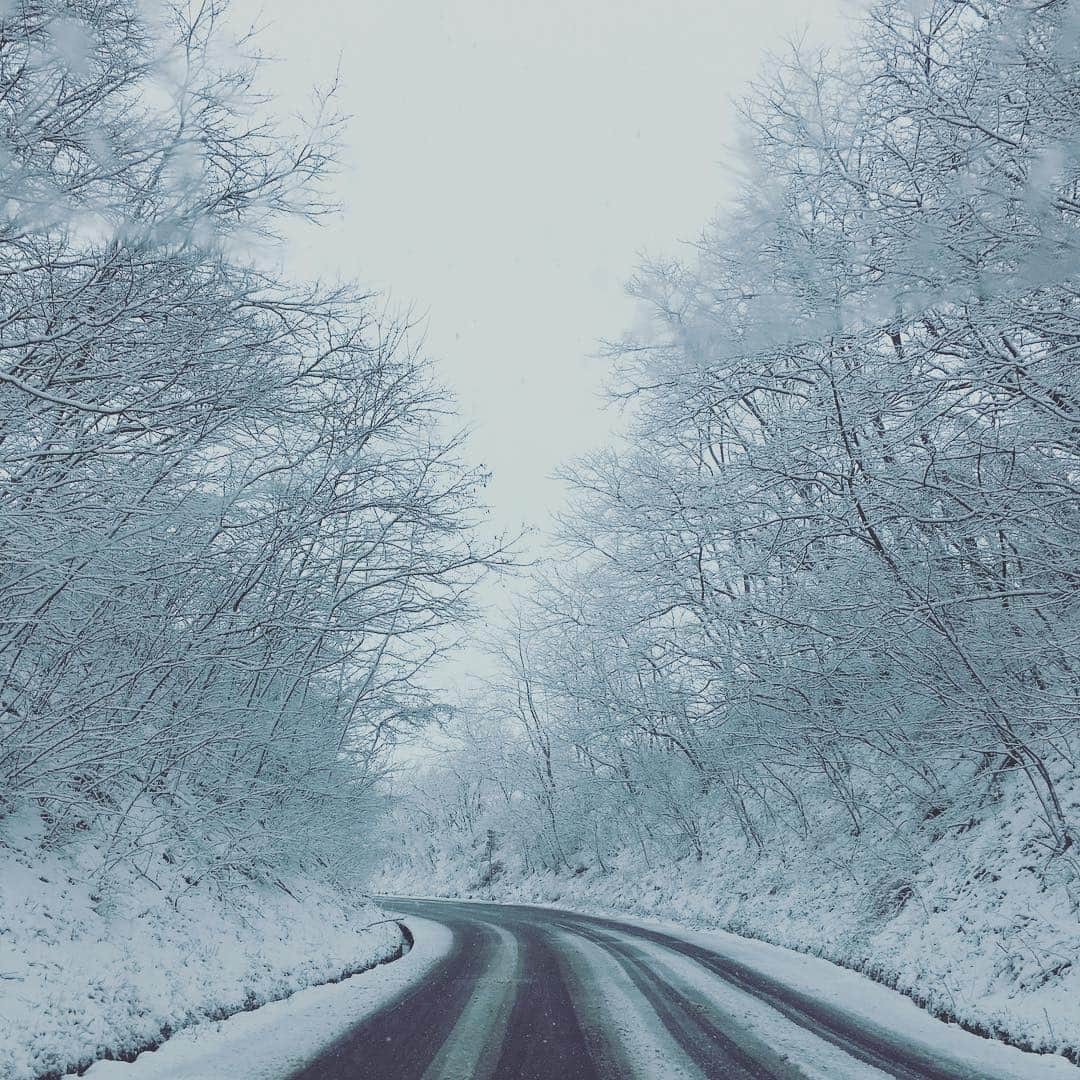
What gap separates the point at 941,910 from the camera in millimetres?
8930

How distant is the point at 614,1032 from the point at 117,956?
14.2 feet

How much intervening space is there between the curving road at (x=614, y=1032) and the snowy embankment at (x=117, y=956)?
4.79 feet

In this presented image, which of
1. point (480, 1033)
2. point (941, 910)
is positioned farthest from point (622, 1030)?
point (941, 910)

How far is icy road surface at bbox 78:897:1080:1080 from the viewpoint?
501cm

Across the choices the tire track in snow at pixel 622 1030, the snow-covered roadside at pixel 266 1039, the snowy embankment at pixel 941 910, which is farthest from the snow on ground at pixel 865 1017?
the snow-covered roadside at pixel 266 1039

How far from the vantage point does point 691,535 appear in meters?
15.3

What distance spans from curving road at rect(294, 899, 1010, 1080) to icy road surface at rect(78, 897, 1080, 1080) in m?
0.02

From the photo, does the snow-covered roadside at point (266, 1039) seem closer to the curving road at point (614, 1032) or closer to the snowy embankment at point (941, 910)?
the curving road at point (614, 1032)

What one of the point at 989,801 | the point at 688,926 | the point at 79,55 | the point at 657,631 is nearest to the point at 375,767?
the point at 657,631

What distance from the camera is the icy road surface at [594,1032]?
501cm

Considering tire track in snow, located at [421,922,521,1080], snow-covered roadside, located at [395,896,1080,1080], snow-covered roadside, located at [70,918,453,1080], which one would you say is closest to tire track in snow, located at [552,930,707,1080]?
tire track in snow, located at [421,922,521,1080]

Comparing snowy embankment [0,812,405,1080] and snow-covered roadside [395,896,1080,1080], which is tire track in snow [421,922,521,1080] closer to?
snowy embankment [0,812,405,1080]

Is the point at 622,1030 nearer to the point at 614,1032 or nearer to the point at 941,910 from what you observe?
the point at 614,1032

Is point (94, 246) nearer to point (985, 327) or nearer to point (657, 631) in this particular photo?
point (985, 327)
